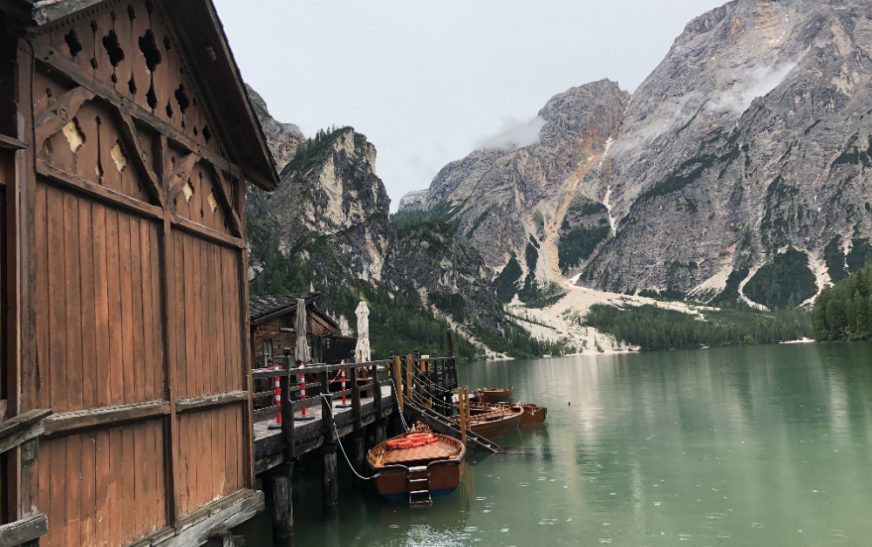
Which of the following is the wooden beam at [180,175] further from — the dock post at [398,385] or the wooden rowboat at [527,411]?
the wooden rowboat at [527,411]

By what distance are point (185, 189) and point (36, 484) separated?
16.5 ft

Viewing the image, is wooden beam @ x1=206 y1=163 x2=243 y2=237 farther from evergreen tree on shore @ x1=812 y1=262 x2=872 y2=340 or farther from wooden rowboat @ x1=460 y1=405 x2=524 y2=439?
evergreen tree on shore @ x1=812 y1=262 x2=872 y2=340

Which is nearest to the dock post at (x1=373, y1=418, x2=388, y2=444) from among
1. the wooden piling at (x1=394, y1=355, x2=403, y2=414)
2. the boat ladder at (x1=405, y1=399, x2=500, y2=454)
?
the wooden piling at (x1=394, y1=355, x2=403, y2=414)

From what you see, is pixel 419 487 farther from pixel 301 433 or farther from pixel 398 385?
pixel 398 385

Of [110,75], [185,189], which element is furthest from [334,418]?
[110,75]

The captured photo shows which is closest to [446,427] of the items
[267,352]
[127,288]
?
[267,352]

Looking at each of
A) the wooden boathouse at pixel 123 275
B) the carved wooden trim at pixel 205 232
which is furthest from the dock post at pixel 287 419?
the carved wooden trim at pixel 205 232

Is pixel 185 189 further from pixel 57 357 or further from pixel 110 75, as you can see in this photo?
pixel 57 357

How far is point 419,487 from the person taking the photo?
20391 mm

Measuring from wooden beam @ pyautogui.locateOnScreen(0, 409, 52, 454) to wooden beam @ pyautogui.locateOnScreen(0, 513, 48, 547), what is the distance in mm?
673

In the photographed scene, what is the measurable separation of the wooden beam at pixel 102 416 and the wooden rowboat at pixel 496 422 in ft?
79.3

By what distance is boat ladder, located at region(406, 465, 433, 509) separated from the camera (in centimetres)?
2030

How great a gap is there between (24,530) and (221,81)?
734 cm

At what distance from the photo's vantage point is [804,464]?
82.7ft
